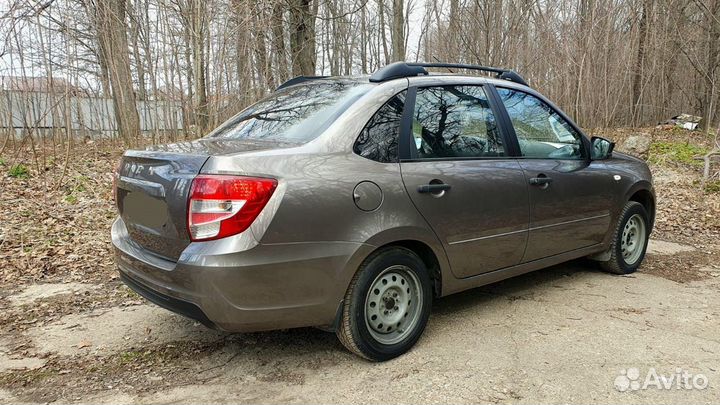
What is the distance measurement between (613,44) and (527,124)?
368 inches

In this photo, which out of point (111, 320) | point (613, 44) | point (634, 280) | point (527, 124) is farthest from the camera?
point (613, 44)

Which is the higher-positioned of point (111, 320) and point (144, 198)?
point (144, 198)

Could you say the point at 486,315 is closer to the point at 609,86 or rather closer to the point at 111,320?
the point at 111,320

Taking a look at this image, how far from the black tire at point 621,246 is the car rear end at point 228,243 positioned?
2995mm

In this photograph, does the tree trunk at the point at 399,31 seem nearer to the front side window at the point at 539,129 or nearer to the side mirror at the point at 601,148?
the side mirror at the point at 601,148

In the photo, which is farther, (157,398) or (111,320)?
(111,320)

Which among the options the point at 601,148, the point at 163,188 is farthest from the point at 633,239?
the point at 163,188

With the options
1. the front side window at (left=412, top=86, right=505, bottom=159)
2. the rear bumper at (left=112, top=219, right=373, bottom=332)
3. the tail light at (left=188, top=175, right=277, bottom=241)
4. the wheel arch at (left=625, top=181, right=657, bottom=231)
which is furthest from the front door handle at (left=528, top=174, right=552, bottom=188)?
the tail light at (left=188, top=175, right=277, bottom=241)

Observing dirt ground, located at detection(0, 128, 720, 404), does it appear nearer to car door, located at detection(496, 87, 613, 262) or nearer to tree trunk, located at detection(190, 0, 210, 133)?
car door, located at detection(496, 87, 613, 262)

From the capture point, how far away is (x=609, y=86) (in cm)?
1123

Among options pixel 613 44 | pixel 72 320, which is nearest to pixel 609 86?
pixel 613 44

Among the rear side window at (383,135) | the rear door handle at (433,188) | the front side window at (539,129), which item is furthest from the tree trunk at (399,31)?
the rear door handle at (433,188)

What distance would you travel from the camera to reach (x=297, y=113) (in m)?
3.06

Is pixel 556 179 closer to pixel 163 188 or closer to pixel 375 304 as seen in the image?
pixel 375 304
